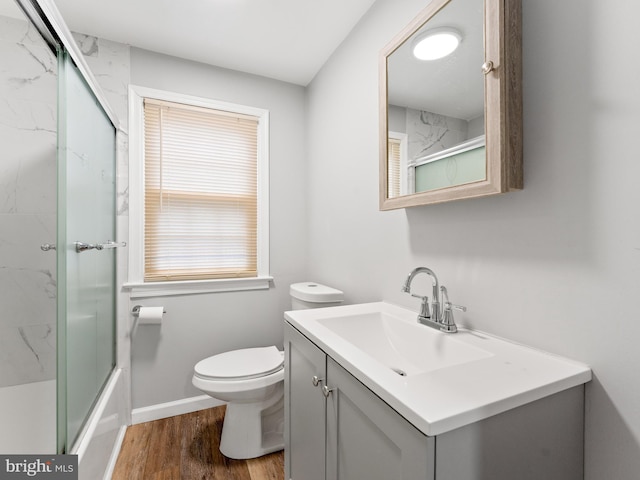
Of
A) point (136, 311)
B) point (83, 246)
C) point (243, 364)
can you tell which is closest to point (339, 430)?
point (243, 364)

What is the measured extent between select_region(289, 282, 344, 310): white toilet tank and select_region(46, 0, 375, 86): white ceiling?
1.52m

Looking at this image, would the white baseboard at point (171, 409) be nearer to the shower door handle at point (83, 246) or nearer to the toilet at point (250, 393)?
the toilet at point (250, 393)

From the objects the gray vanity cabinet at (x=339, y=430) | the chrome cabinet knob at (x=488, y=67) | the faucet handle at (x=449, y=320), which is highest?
the chrome cabinet knob at (x=488, y=67)

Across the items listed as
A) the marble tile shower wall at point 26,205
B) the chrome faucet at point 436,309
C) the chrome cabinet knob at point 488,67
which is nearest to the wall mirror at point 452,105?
the chrome cabinet knob at point 488,67

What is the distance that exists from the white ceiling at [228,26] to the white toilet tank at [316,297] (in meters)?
1.52

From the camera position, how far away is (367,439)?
2.35 feet

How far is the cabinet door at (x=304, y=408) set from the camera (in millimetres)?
946

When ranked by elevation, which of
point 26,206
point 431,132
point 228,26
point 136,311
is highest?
point 228,26

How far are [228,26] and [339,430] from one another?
79.8 inches

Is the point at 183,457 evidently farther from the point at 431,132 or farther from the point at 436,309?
the point at 431,132

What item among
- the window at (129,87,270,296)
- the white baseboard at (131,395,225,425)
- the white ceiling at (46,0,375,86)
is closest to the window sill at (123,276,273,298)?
the window at (129,87,270,296)

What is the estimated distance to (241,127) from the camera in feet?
7.06

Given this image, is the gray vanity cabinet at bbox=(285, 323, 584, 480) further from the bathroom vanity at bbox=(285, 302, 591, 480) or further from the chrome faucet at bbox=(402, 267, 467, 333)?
the chrome faucet at bbox=(402, 267, 467, 333)

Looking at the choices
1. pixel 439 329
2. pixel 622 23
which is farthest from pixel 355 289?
pixel 622 23
